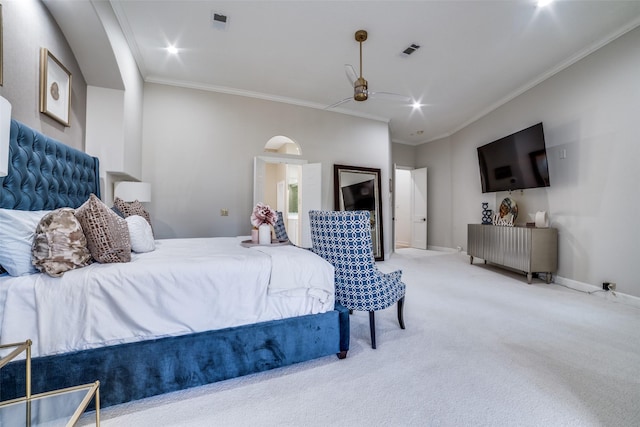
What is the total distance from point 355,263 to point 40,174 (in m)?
2.50

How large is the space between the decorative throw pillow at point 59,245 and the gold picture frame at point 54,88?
149 cm

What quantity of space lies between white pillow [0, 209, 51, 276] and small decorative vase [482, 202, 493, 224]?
19.5 ft

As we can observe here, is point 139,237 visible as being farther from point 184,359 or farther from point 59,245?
point 184,359

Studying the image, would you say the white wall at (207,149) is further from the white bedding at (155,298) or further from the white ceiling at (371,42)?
the white bedding at (155,298)

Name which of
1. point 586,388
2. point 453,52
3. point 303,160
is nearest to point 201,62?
point 303,160

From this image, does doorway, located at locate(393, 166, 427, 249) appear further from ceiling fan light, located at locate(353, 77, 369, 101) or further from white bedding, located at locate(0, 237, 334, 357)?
white bedding, located at locate(0, 237, 334, 357)

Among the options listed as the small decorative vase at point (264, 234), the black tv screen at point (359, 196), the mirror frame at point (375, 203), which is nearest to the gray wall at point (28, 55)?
the small decorative vase at point (264, 234)

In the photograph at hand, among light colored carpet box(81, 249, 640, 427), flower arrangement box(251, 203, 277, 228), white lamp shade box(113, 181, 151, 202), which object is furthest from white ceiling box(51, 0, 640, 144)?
light colored carpet box(81, 249, 640, 427)

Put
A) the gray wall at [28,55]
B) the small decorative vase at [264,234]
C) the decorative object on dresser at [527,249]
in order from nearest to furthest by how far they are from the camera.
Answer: the gray wall at [28,55] → the small decorative vase at [264,234] → the decorative object on dresser at [527,249]

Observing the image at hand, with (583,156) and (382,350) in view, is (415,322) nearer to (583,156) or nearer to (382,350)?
(382,350)

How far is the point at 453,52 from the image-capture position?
11.5 ft

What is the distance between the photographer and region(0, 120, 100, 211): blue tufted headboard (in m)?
1.74

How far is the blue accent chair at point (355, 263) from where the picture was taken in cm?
196

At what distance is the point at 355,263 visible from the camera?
1.98 metres
